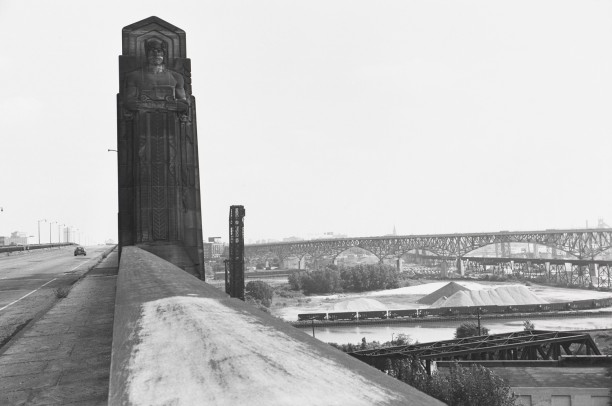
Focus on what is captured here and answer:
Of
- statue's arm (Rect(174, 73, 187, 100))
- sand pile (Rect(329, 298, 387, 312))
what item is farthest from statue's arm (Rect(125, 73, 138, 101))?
sand pile (Rect(329, 298, 387, 312))

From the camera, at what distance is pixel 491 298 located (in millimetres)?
74812

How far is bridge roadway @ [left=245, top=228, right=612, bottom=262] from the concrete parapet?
439ft

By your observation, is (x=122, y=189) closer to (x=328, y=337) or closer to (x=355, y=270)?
(x=328, y=337)

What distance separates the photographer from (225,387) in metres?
1.21

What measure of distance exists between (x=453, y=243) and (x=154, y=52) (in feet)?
445

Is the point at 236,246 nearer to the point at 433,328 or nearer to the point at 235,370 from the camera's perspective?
the point at 235,370

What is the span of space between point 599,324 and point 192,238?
209 ft

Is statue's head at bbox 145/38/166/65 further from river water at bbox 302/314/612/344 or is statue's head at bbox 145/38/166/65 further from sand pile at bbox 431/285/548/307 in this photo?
sand pile at bbox 431/285/548/307

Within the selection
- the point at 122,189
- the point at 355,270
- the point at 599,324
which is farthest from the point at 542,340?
the point at 355,270

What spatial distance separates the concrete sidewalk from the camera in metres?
3.20

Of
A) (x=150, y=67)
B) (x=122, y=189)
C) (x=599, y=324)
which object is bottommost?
(x=599, y=324)

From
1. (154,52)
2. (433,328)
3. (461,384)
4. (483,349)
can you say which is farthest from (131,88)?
(433,328)

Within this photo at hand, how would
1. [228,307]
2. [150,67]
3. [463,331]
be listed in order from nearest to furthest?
[228,307], [150,67], [463,331]

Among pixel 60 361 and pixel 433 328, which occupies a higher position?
pixel 60 361
